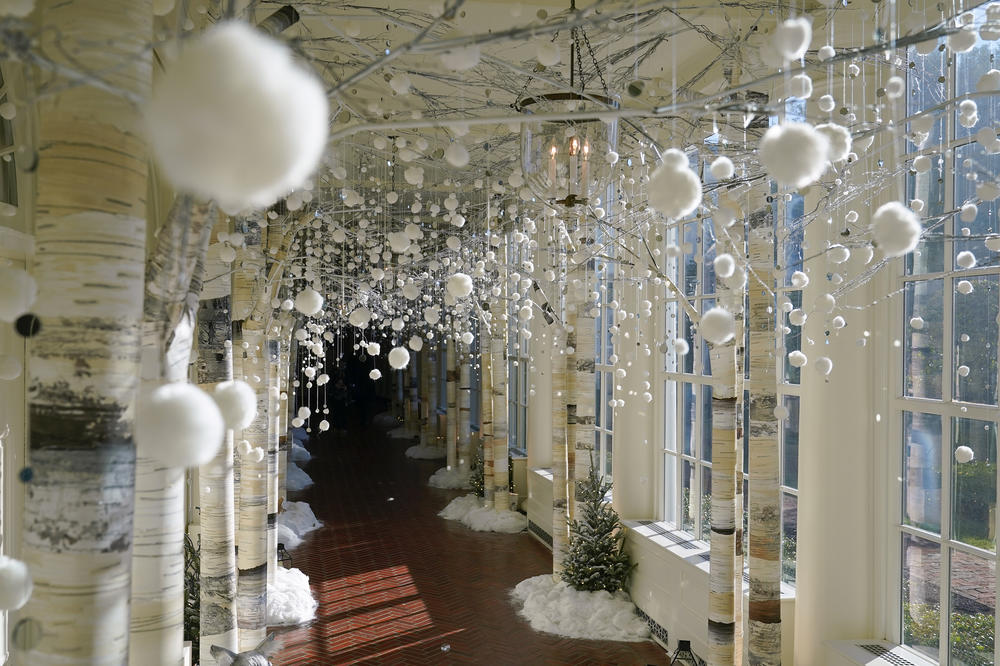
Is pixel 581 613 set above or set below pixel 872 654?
below

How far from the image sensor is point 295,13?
9.03 ft

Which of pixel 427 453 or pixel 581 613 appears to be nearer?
pixel 581 613

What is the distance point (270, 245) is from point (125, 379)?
499 cm

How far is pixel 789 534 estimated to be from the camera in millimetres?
5719

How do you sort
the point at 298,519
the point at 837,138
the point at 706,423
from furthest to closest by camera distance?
the point at 298,519 < the point at 706,423 < the point at 837,138

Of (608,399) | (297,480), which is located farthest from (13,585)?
(297,480)

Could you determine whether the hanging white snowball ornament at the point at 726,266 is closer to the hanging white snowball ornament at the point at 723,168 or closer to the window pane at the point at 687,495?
the hanging white snowball ornament at the point at 723,168

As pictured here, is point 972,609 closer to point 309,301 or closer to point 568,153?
point 568,153

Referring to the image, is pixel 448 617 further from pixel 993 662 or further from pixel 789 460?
pixel 993 662

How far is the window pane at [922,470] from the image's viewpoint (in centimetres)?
441

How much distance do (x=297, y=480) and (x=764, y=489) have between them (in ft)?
36.7

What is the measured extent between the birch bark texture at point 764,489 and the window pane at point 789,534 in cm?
152

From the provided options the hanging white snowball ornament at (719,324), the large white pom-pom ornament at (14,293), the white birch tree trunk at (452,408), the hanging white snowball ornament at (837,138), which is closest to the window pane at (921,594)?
the hanging white snowball ornament at (837,138)

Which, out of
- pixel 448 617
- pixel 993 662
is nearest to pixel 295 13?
pixel 993 662
